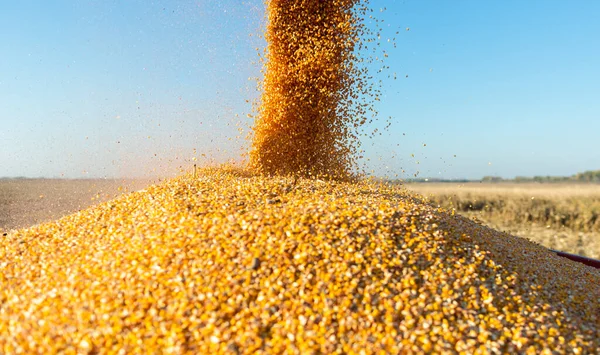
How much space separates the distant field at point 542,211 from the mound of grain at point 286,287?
2680mm

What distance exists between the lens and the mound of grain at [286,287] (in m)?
2.13

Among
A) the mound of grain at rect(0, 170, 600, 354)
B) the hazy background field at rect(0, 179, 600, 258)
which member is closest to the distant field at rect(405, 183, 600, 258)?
the hazy background field at rect(0, 179, 600, 258)

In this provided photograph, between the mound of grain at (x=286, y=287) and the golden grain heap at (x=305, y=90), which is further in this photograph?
the golden grain heap at (x=305, y=90)

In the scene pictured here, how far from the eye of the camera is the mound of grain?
213cm

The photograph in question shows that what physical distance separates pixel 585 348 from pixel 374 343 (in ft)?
3.96

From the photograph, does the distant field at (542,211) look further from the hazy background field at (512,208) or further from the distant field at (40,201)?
the distant field at (40,201)

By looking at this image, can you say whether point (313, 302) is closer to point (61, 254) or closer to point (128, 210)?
point (61, 254)

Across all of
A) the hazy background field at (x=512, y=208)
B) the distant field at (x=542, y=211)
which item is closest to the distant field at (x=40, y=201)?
the hazy background field at (x=512, y=208)

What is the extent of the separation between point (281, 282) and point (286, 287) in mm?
39

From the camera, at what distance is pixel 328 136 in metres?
5.85

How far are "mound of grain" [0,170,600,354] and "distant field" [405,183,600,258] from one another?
8.79ft

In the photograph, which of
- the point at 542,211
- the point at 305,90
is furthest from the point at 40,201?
the point at 542,211

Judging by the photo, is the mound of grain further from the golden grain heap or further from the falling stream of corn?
the golden grain heap

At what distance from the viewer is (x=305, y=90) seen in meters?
5.66
